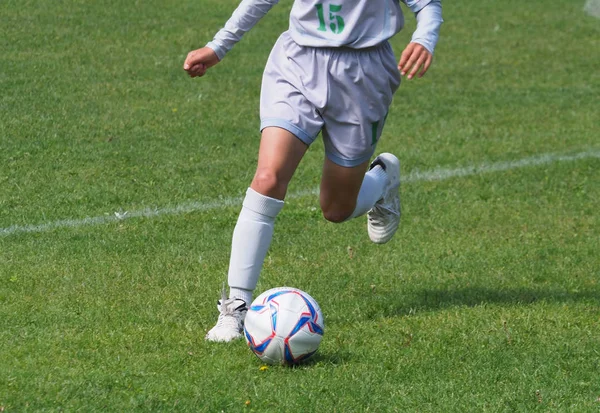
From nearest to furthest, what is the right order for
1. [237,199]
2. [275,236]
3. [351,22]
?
[351,22] < [275,236] < [237,199]

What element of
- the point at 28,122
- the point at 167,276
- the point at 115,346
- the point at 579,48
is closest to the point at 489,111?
the point at 579,48

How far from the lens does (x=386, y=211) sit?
6668 millimetres

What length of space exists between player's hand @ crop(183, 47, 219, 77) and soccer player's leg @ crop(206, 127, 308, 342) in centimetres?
52

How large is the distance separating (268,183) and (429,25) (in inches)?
42.3

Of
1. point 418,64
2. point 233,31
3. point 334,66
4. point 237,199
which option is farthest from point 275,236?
point 418,64

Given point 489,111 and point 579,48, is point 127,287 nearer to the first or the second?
point 489,111

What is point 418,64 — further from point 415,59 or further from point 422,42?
point 422,42

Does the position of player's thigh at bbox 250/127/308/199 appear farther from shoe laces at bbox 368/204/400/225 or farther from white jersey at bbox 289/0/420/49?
shoe laces at bbox 368/204/400/225

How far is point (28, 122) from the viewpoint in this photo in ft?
30.9

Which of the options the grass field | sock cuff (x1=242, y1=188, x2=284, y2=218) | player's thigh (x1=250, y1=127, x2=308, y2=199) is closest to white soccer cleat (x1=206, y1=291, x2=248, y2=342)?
the grass field

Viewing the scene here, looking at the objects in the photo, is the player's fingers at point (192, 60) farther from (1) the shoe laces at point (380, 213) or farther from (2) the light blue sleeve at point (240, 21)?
(1) the shoe laces at point (380, 213)

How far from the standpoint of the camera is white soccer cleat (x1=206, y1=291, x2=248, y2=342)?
5184 mm

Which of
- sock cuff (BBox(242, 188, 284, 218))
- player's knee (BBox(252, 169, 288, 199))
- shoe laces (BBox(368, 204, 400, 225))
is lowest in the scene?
shoe laces (BBox(368, 204, 400, 225))

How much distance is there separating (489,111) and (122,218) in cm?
492
